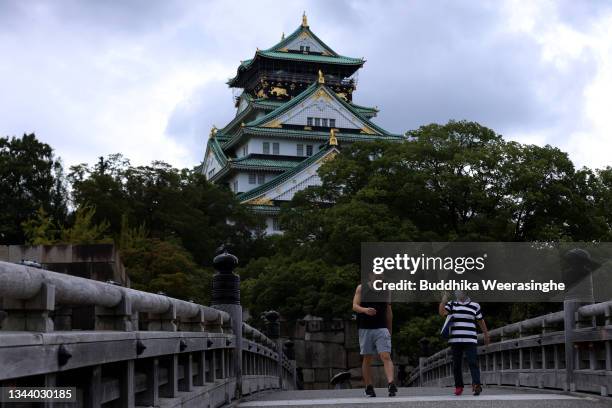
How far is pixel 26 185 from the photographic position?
51469mm

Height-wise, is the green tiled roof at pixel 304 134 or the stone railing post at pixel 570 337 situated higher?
the green tiled roof at pixel 304 134

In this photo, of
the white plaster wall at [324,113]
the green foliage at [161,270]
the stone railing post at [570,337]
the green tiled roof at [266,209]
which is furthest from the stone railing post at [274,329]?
the white plaster wall at [324,113]

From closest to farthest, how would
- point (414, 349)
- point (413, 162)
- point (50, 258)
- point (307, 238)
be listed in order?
point (50, 258), point (414, 349), point (413, 162), point (307, 238)

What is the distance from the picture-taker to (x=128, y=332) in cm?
617

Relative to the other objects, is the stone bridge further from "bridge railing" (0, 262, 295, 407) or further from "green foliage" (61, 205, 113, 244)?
"green foliage" (61, 205, 113, 244)

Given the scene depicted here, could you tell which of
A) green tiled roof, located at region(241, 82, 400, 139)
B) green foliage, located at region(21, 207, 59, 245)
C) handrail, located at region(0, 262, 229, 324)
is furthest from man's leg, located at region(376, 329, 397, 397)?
green tiled roof, located at region(241, 82, 400, 139)

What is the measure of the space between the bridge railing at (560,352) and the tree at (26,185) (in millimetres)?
34893

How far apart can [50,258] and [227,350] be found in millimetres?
10278

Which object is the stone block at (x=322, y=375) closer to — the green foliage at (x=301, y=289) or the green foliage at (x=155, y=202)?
the green foliage at (x=301, y=289)

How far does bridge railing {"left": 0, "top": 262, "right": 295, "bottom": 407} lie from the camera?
434cm

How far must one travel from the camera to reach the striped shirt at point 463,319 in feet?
42.2

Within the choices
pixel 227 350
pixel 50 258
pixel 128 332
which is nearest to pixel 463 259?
pixel 50 258

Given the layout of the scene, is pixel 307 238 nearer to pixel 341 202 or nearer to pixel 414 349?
pixel 341 202

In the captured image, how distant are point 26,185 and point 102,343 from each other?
48049 mm
